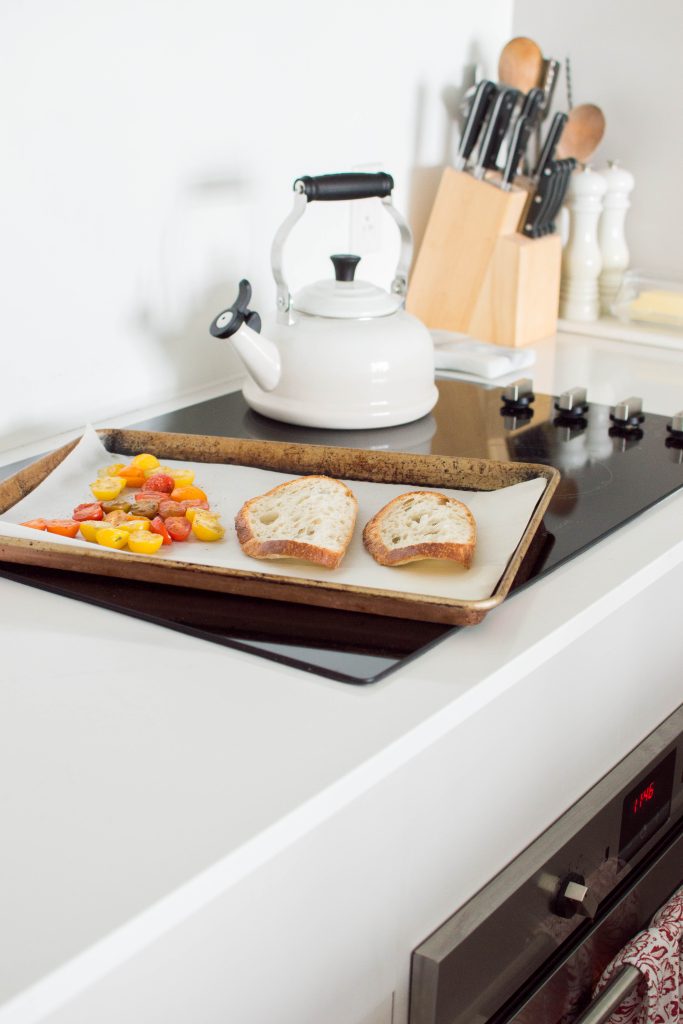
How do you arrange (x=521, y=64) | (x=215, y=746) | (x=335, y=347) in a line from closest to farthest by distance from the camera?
(x=215, y=746) → (x=335, y=347) → (x=521, y=64)

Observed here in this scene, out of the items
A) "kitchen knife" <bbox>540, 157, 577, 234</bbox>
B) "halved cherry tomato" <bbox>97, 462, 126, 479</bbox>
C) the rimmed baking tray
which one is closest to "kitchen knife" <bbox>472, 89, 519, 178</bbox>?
"kitchen knife" <bbox>540, 157, 577, 234</bbox>

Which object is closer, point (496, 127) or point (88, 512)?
point (88, 512)

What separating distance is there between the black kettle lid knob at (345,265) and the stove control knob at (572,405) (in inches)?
11.2

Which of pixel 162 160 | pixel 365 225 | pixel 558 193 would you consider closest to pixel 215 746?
pixel 162 160

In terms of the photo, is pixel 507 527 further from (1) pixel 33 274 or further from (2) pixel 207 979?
(1) pixel 33 274

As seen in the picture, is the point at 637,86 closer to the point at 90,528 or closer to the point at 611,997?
the point at 90,528

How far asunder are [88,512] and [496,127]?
0.99m

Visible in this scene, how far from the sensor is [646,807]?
3.32 feet

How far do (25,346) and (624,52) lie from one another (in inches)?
43.4

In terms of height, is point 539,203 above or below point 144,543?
above

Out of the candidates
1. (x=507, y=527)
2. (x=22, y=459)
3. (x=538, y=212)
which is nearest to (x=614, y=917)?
(x=507, y=527)

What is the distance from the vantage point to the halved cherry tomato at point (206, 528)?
899mm

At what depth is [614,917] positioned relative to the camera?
992 millimetres

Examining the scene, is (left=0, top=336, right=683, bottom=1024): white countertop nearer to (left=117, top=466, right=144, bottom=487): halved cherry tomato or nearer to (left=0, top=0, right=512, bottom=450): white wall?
(left=117, top=466, right=144, bottom=487): halved cherry tomato
